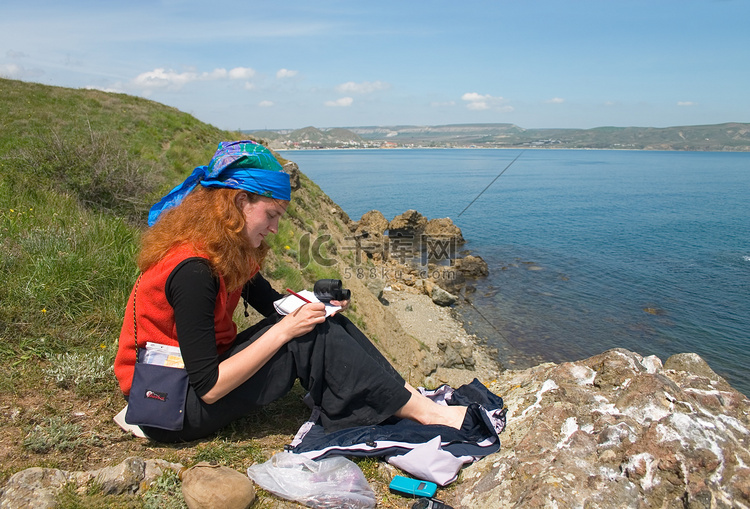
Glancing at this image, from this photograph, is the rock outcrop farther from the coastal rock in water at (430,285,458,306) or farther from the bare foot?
the coastal rock in water at (430,285,458,306)

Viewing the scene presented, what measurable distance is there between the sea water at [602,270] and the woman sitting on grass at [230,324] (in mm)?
9190

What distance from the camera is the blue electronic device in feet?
10.0

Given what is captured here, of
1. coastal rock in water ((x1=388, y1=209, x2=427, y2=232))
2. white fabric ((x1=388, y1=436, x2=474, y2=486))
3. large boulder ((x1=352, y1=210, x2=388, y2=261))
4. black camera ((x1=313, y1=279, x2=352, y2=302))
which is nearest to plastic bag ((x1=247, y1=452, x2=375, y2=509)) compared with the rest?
white fabric ((x1=388, y1=436, x2=474, y2=486))

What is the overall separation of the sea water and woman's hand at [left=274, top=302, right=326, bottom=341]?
9.35 metres

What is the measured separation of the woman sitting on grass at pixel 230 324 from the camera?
111 inches

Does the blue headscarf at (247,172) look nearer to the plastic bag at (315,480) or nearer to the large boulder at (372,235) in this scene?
the plastic bag at (315,480)

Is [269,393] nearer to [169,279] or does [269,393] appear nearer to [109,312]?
[169,279]

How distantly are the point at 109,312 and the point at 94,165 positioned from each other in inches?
187

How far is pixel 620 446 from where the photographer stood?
3.10 metres

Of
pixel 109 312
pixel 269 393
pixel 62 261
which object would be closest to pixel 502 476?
pixel 269 393

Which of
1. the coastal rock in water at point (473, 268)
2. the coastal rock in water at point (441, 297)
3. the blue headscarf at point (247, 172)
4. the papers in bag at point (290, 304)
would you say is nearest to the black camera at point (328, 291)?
the papers in bag at point (290, 304)

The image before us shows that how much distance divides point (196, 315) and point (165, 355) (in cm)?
47

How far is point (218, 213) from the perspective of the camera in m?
2.96

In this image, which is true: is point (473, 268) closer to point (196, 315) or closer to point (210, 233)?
point (210, 233)
